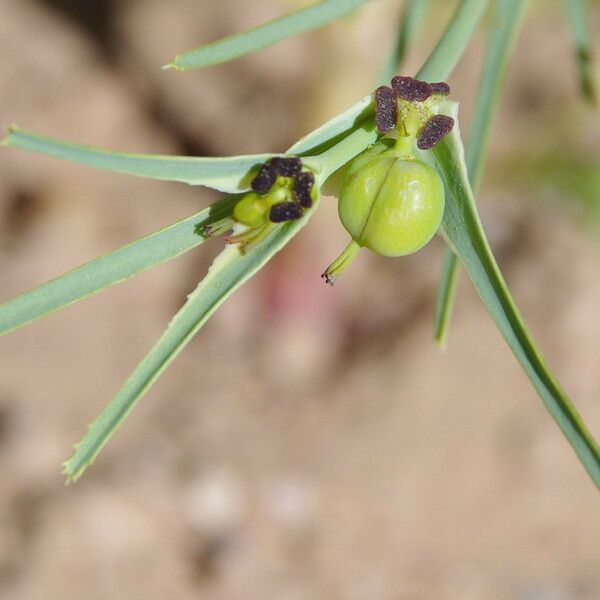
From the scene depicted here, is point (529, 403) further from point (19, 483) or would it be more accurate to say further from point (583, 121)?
point (19, 483)

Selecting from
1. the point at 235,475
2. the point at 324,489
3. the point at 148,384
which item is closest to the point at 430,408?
the point at 324,489

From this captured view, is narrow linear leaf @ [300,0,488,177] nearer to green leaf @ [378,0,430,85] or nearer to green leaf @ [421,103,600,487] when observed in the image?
green leaf @ [421,103,600,487]

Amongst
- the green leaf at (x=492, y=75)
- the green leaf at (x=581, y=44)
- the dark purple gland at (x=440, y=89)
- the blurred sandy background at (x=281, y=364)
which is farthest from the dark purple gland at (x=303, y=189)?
the blurred sandy background at (x=281, y=364)

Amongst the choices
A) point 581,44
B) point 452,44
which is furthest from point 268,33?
point 581,44

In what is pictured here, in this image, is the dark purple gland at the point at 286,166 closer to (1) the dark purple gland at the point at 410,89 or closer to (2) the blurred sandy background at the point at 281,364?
(1) the dark purple gland at the point at 410,89

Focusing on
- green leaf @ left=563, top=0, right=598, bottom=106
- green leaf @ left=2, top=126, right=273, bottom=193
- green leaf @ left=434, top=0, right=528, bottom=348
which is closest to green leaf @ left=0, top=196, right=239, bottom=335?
green leaf @ left=2, top=126, right=273, bottom=193

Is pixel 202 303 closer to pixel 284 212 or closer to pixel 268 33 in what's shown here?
pixel 284 212
